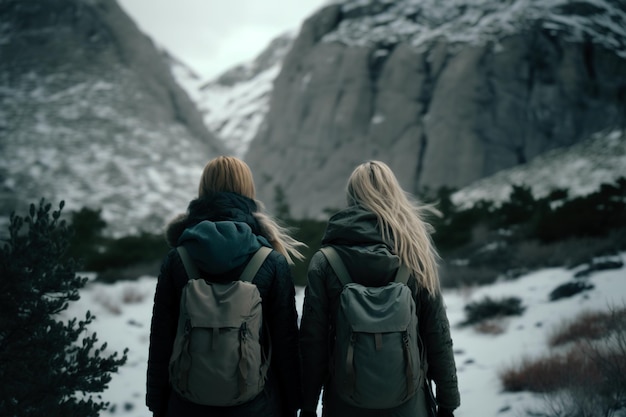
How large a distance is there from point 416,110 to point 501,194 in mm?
11096

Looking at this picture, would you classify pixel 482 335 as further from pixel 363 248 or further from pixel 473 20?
pixel 473 20

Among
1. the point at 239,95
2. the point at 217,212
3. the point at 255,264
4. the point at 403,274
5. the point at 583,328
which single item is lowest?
the point at 583,328

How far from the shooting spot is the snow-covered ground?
3.75 m

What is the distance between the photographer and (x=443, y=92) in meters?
24.6

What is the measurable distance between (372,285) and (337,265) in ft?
0.57

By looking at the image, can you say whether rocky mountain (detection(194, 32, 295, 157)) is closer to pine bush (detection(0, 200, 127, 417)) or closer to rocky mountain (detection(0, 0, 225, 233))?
rocky mountain (detection(0, 0, 225, 233))

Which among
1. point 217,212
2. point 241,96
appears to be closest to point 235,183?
point 217,212

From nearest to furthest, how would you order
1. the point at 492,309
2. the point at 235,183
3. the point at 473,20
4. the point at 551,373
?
the point at 235,183
the point at 551,373
the point at 492,309
the point at 473,20

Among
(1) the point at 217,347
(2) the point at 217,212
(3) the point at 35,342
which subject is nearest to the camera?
(1) the point at 217,347

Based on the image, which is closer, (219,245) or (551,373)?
(219,245)

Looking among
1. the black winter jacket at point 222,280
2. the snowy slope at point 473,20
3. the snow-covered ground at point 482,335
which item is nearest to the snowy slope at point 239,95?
the snowy slope at point 473,20

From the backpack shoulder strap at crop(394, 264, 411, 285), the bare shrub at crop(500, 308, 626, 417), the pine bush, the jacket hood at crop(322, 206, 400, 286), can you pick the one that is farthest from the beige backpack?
the bare shrub at crop(500, 308, 626, 417)

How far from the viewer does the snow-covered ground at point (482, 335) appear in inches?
148

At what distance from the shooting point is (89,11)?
26.4 metres
